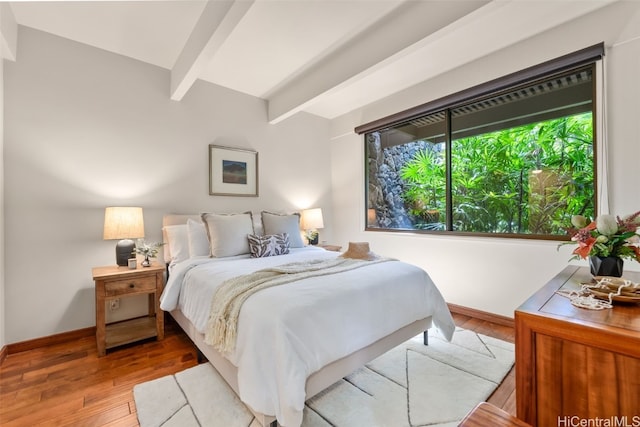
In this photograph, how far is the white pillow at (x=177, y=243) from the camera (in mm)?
2727

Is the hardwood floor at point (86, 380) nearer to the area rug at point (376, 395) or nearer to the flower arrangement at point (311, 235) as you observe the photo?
the area rug at point (376, 395)

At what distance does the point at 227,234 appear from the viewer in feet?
8.98

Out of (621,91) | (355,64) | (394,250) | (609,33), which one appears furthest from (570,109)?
(394,250)

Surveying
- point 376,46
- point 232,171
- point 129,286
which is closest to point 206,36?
point 376,46

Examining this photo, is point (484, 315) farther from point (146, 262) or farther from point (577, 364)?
point (146, 262)

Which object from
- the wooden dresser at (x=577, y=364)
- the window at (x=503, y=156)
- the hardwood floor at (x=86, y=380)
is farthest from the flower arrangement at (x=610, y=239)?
the window at (x=503, y=156)

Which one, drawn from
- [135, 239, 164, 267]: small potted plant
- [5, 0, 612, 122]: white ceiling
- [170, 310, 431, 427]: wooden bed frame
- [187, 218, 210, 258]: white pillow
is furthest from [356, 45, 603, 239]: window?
[135, 239, 164, 267]: small potted plant

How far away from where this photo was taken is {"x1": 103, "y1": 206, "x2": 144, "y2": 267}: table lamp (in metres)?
2.45

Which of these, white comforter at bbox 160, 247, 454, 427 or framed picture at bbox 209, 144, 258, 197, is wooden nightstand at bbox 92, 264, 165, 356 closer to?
white comforter at bbox 160, 247, 454, 427

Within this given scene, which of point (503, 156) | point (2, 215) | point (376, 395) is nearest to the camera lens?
point (376, 395)

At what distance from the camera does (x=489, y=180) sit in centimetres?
302

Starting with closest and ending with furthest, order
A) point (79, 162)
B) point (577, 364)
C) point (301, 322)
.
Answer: point (577, 364) → point (301, 322) → point (79, 162)

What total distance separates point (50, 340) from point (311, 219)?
9.80ft

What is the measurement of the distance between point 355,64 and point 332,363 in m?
2.54
